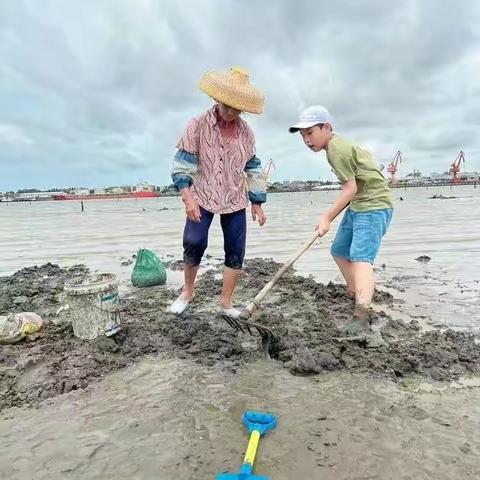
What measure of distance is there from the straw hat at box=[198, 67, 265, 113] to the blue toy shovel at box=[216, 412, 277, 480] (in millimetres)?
2352

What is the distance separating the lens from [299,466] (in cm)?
207

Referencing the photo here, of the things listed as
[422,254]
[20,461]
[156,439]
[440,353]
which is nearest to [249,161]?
[440,353]

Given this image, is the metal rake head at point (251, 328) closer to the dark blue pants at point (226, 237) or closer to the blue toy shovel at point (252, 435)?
the dark blue pants at point (226, 237)

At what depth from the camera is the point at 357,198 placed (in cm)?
420

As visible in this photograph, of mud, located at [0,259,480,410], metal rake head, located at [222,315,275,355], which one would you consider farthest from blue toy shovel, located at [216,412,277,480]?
metal rake head, located at [222,315,275,355]

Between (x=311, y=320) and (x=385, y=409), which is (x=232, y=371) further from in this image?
(x=311, y=320)

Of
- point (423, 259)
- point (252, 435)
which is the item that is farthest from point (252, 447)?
point (423, 259)

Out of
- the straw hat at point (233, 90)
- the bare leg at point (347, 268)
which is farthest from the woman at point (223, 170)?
the bare leg at point (347, 268)

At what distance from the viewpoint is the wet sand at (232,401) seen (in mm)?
2115

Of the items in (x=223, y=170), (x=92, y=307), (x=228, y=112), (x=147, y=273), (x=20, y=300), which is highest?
(x=228, y=112)

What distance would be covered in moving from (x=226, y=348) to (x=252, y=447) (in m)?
1.34

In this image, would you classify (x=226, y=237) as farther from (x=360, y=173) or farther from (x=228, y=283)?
(x=360, y=173)

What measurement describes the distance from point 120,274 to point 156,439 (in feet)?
16.9

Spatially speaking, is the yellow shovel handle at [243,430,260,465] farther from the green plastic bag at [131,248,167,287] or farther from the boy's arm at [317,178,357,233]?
the green plastic bag at [131,248,167,287]
